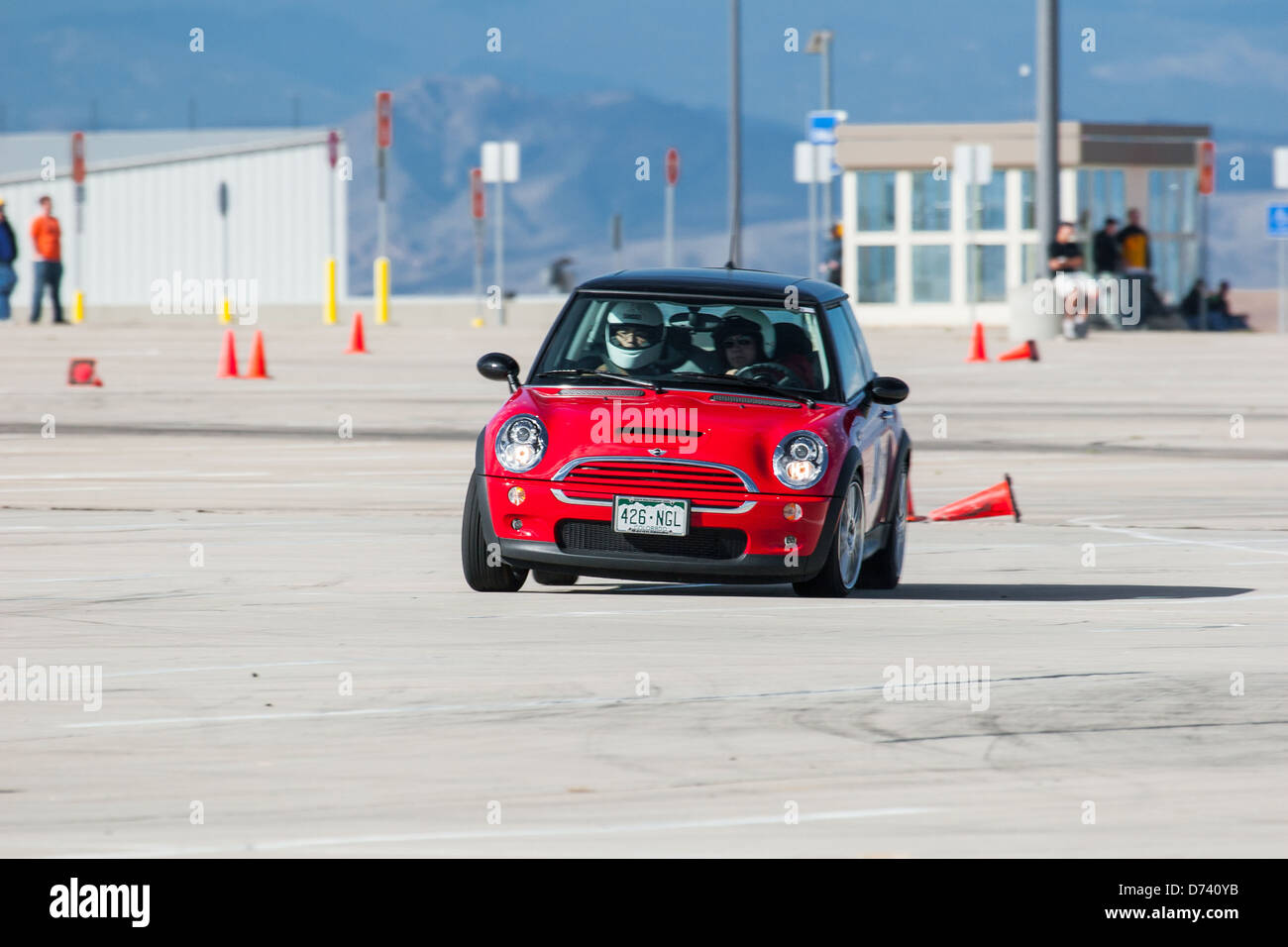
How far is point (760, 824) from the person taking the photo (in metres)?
6.25

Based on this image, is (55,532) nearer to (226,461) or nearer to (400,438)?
(226,461)

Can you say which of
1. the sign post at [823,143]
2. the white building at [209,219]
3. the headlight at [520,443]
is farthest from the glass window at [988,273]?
the headlight at [520,443]

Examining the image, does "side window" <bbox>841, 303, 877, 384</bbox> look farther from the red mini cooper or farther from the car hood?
the car hood

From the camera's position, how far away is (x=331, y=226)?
7131 centimetres

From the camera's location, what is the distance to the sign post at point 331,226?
44562mm

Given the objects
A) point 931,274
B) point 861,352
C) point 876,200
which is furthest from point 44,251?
point 861,352

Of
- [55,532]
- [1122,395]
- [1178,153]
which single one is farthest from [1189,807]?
[1178,153]

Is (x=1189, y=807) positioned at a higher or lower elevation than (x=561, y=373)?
lower

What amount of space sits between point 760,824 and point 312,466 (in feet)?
39.2

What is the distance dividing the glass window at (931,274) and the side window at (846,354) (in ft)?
111

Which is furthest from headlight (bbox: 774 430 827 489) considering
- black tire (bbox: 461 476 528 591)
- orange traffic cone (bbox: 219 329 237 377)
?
orange traffic cone (bbox: 219 329 237 377)

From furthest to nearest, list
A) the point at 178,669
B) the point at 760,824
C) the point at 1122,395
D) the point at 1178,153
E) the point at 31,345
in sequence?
the point at 1178,153, the point at 31,345, the point at 1122,395, the point at 178,669, the point at 760,824

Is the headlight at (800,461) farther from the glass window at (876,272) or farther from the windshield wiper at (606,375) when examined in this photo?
the glass window at (876,272)

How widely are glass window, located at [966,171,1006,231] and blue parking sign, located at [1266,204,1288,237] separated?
20.6 ft
